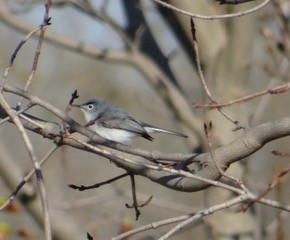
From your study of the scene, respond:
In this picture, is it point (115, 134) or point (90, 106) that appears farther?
point (90, 106)

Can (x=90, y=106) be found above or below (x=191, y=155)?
above

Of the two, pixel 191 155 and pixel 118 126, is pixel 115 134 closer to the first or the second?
pixel 118 126

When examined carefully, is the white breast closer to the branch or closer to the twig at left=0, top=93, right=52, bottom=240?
the branch

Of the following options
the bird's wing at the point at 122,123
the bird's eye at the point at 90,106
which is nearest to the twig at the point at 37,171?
the bird's wing at the point at 122,123

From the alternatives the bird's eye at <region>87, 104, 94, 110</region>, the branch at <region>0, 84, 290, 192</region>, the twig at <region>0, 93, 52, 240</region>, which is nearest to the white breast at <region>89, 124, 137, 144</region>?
the bird's eye at <region>87, 104, 94, 110</region>

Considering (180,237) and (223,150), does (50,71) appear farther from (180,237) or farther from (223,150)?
(223,150)

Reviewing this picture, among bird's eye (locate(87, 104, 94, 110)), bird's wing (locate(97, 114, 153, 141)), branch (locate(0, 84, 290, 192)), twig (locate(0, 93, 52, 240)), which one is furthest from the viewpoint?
bird's eye (locate(87, 104, 94, 110))

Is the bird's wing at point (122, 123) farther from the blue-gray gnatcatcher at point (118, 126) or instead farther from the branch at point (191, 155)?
the branch at point (191, 155)

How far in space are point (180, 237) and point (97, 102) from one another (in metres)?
7.26

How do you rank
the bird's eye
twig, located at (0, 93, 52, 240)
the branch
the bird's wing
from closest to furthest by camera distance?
twig, located at (0, 93, 52, 240) → the branch → the bird's wing → the bird's eye

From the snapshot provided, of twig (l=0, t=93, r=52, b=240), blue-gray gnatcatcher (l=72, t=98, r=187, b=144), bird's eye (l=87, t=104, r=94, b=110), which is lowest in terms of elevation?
twig (l=0, t=93, r=52, b=240)

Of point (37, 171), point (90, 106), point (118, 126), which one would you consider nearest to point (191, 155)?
point (37, 171)

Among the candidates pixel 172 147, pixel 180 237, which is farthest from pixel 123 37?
pixel 172 147

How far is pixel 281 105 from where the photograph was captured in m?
13.5
